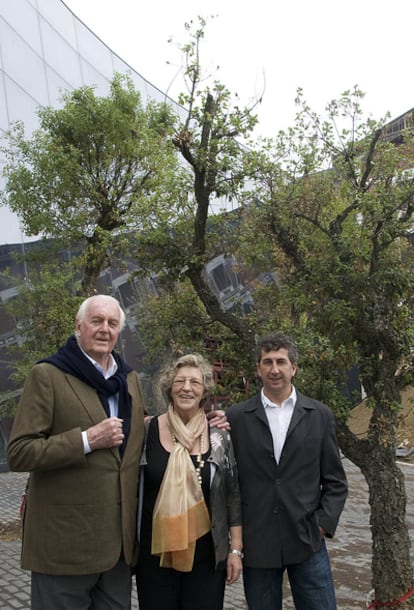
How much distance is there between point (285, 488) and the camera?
123 inches

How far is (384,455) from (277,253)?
2590mm

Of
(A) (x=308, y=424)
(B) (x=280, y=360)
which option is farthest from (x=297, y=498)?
(B) (x=280, y=360)

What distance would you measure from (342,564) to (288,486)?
436 cm

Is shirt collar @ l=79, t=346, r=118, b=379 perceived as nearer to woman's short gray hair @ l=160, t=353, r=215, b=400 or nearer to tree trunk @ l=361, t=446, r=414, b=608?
woman's short gray hair @ l=160, t=353, r=215, b=400

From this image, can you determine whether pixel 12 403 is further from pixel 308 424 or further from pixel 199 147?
pixel 308 424

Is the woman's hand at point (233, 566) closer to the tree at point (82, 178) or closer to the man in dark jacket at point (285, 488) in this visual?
the man in dark jacket at point (285, 488)

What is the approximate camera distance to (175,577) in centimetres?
298

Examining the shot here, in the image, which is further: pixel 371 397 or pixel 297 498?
pixel 371 397

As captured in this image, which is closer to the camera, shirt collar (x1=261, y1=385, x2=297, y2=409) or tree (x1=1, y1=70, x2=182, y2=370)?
shirt collar (x1=261, y1=385, x2=297, y2=409)

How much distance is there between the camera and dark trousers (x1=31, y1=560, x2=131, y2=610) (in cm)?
278

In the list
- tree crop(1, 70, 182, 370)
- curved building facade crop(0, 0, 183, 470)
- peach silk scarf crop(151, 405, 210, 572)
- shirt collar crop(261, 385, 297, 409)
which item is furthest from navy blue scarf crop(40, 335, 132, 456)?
curved building facade crop(0, 0, 183, 470)

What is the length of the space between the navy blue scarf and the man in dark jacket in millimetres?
654

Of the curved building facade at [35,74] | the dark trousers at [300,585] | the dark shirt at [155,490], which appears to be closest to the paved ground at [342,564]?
the dark trousers at [300,585]

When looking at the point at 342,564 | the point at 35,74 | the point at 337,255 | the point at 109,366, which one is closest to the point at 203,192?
the point at 337,255
